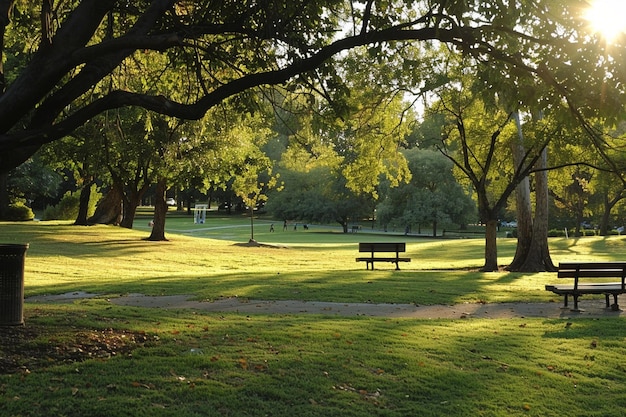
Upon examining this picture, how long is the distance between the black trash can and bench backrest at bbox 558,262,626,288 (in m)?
10.3

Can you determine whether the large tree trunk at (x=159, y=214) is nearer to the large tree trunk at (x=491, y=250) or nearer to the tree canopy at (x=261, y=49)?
the large tree trunk at (x=491, y=250)

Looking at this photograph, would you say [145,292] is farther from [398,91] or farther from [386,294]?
[398,91]

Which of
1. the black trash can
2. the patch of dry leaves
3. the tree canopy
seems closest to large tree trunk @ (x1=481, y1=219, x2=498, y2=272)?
the tree canopy

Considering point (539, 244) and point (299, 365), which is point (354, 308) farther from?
Result: point (539, 244)

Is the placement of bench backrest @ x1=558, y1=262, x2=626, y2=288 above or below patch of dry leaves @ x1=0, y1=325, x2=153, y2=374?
above

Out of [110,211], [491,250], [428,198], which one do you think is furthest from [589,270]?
[428,198]

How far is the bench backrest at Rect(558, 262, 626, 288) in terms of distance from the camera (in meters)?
13.7

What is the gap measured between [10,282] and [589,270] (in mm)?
11382

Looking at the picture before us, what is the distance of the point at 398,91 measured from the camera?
25.9 meters

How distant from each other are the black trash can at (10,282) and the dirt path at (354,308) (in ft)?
14.4

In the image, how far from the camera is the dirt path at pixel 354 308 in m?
12.8

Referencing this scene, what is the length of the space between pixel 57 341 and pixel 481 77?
6499 mm

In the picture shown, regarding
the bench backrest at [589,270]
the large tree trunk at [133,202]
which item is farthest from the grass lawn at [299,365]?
the large tree trunk at [133,202]

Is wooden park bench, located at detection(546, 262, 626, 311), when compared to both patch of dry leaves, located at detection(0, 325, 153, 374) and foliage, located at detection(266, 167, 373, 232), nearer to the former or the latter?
patch of dry leaves, located at detection(0, 325, 153, 374)
